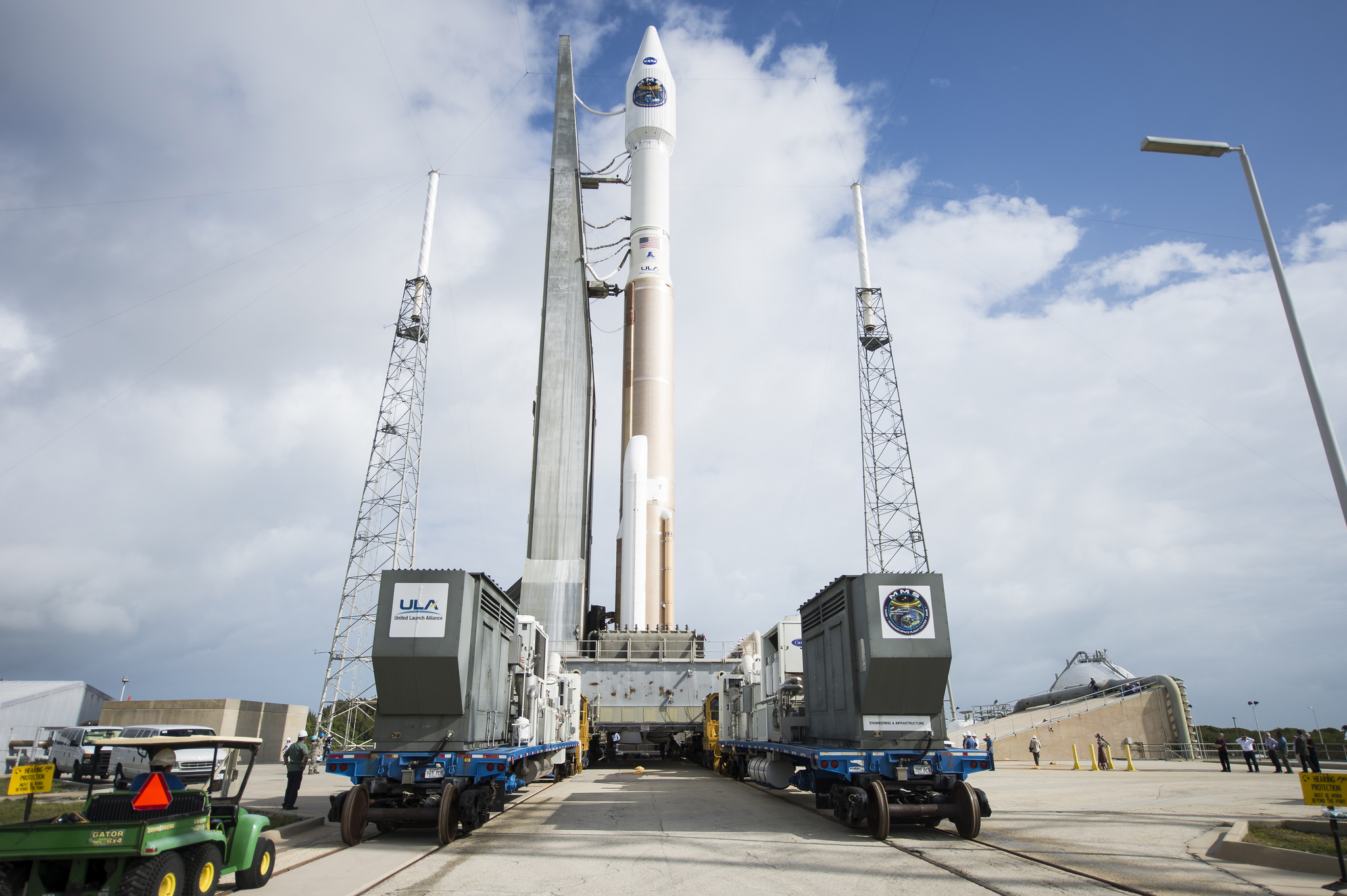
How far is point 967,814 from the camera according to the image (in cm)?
1022

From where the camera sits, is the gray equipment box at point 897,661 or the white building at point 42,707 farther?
the white building at point 42,707

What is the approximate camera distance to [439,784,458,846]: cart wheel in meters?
10.1

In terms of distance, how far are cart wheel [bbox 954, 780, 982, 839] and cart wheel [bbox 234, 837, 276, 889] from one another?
8186mm

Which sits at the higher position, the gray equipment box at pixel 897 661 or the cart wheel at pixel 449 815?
the gray equipment box at pixel 897 661

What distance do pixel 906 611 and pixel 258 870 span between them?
853 centimetres

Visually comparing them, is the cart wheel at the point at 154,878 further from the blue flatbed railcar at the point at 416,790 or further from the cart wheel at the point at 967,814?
the cart wheel at the point at 967,814

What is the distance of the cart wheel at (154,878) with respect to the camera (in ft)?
17.8

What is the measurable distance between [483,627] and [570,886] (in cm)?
541

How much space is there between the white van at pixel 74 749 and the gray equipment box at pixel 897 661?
1663 cm

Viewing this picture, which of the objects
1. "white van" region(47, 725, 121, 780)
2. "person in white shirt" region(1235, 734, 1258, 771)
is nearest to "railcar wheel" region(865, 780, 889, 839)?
"white van" region(47, 725, 121, 780)

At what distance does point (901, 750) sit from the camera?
36.2 feet

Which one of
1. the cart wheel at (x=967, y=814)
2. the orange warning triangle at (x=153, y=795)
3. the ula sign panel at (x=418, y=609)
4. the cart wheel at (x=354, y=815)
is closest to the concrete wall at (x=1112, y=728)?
the cart wheel at (x=967, y=814)

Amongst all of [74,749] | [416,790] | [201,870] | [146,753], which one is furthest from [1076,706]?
[74,749]

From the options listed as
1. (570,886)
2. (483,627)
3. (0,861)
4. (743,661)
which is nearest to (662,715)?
(743,661)
